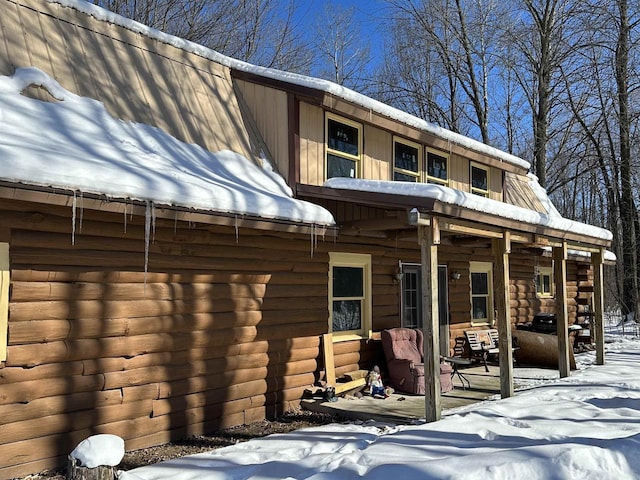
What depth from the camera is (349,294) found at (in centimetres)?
988

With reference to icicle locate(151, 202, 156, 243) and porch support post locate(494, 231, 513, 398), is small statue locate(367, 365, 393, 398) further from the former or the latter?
icicle locate(151, 202, 156, 243)

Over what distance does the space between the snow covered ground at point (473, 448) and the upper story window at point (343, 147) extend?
4317mm

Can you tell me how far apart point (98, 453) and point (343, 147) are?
7.23 metres

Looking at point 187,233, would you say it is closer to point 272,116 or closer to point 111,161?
point 111,161

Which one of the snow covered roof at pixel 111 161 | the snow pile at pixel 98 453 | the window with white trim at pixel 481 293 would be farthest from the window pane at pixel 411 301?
the snow pile at pixel 98 453

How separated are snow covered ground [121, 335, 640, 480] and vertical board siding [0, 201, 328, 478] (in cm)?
93

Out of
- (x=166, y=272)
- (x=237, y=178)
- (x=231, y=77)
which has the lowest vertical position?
(x=166, y=272)

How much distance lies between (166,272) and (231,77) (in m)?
4.36

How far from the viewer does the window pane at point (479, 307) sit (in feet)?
45.2

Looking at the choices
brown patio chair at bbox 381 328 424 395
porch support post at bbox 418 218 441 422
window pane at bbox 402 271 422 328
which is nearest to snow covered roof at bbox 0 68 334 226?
porch support post at bbox 418 218 441 422

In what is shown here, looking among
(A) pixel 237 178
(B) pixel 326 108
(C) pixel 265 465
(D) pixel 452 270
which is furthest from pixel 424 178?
(C) pixel 265 465

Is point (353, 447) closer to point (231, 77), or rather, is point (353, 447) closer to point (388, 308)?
point (388, 308)

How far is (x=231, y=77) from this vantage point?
9.89 m

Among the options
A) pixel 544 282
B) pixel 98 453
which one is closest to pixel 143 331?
pixel 98 453
